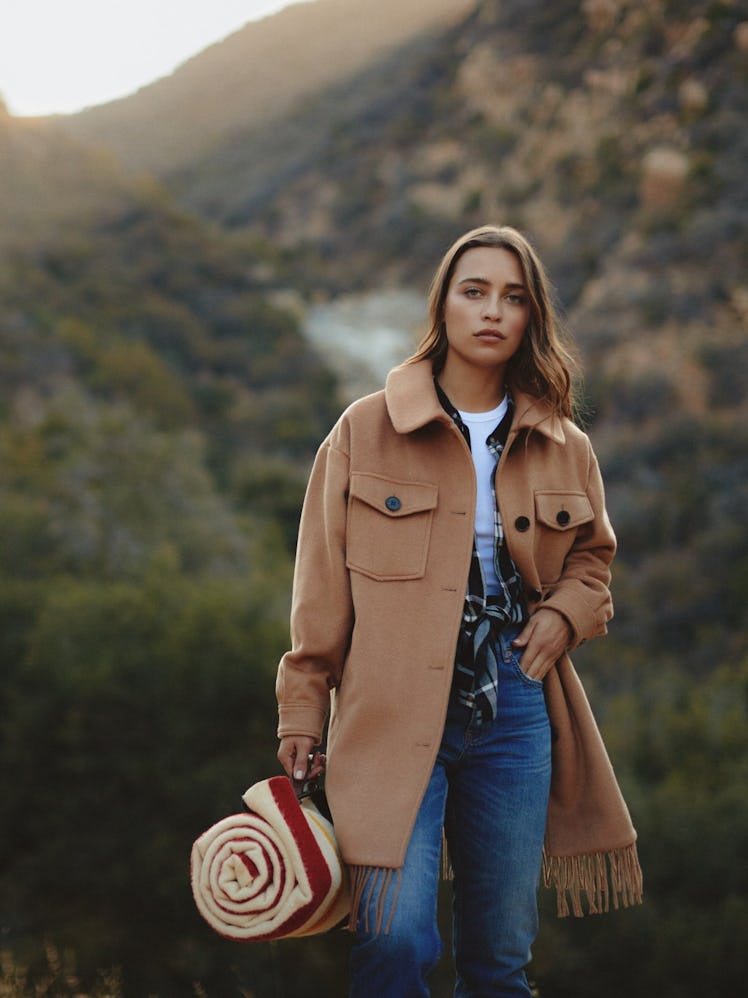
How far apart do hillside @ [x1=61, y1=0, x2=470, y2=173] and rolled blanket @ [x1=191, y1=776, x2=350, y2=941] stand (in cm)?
4784

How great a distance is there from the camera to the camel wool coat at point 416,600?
2189mm

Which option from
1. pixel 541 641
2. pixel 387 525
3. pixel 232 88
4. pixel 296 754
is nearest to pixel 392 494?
pixel 387 525

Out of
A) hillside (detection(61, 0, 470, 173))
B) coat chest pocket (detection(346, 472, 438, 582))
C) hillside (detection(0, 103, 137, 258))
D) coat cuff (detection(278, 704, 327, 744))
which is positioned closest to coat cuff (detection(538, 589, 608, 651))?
coat chest pocket (detection(346, 472, 438, 582))

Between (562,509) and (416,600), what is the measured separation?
40cm

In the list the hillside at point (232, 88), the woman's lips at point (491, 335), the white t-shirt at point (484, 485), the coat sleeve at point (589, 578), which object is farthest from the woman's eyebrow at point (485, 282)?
the hillside at point (232, 88)

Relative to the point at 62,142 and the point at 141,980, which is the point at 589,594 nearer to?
the point at 141,980

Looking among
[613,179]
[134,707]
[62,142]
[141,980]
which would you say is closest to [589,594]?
[141,980]

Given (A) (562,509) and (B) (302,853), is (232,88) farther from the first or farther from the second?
(B) (302,853)

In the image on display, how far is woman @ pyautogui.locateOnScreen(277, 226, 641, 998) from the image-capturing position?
85.5 inches

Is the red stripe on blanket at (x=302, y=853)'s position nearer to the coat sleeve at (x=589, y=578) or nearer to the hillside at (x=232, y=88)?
the coat sleeve at (x=589, y=578)

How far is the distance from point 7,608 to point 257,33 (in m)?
38.5

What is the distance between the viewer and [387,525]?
229 cm

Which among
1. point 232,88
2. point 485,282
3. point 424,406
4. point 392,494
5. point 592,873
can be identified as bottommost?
point 592,873

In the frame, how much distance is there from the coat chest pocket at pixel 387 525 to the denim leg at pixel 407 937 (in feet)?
1.47
